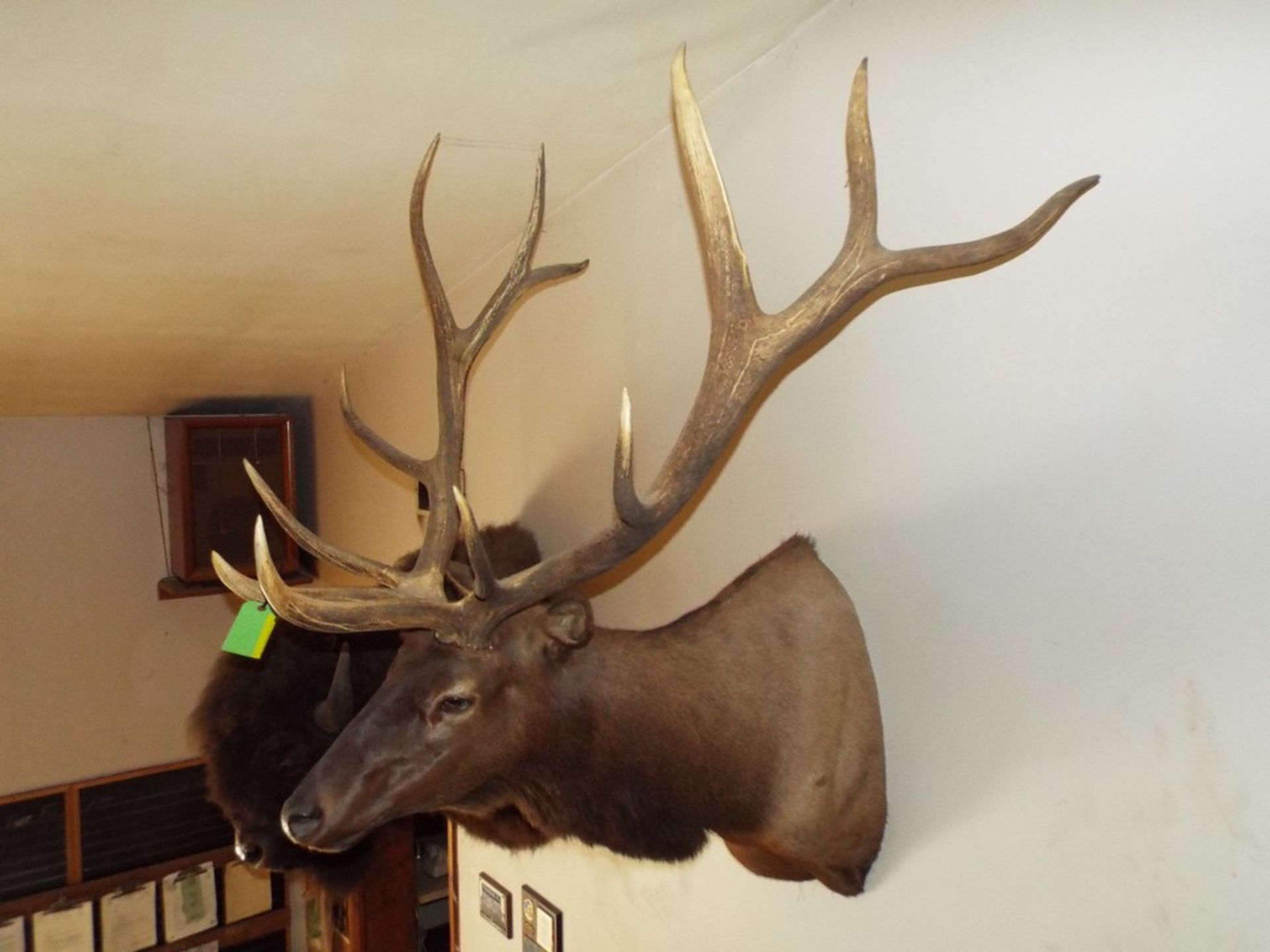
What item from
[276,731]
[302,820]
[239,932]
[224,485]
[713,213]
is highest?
[713,213]

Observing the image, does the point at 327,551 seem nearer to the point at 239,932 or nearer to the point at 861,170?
the point at 861,170

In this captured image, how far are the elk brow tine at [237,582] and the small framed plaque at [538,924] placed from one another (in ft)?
3.48

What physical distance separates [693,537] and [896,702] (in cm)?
45

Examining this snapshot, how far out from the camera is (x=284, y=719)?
1.91 metres

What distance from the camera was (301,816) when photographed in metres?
1.10

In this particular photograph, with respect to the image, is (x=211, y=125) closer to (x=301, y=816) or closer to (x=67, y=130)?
(x=67, y=130)

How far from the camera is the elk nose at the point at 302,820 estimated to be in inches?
42.9

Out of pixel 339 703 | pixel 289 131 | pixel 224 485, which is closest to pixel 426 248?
pixel 289 131

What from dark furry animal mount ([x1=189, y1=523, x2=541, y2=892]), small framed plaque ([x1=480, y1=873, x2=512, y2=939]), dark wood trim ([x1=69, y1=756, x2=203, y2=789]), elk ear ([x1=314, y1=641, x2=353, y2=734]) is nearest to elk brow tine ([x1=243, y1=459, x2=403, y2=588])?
dark furry animal mount ([x1=189, y1=523, x2=541, y2=892])

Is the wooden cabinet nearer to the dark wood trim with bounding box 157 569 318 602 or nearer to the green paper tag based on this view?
the dark wood trim with bounding box 157 569 318 602

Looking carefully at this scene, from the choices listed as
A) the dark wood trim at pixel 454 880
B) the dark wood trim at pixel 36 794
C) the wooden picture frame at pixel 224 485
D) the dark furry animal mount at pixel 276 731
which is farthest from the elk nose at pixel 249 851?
the dark wood trim at pixel 36 794

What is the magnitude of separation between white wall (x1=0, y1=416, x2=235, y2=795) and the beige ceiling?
1.26 m

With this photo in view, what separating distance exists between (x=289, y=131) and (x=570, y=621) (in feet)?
2.71

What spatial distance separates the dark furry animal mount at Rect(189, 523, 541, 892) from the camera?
185 centimetres
